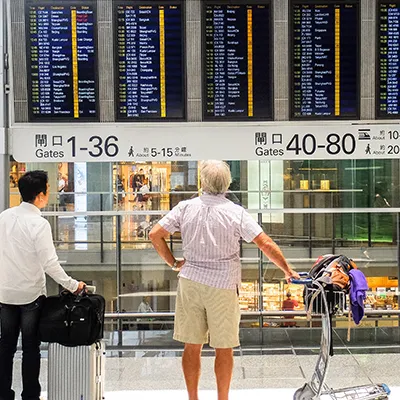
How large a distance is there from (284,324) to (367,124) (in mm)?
2016

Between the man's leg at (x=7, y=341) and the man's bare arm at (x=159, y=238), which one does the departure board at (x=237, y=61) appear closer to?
the man's bare arm at (x=159, y=238)

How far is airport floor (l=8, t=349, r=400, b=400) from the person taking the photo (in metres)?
4.64

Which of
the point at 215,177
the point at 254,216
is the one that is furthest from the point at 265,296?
the point at 215,177

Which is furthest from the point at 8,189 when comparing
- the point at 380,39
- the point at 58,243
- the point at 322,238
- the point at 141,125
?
the point at 380,39

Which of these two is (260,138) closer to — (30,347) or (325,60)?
(325,60)

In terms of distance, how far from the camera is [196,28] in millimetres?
5598

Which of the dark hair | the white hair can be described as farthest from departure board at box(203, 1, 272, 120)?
the dark hair

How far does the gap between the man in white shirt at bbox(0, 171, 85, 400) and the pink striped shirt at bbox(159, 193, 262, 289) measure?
0.69m

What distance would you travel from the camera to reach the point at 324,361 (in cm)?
396

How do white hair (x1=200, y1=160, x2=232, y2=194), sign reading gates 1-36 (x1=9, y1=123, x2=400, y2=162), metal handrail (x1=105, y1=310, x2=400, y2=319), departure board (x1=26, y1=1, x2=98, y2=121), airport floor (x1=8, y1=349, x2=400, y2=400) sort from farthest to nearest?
metal handrail (x1=105, y1=310, x2=400, y2=319), sign reading gates 1-36 (x1=9, y1=123, x2=400, y2=162), departure board (x1=26, y1=1, x2=98, y2=121), airport floor (x1=8, y1=349, x2=400, y2=400), white hair (x1=200, y1=160, x2=232, y2=194)

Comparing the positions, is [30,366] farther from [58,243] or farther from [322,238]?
[322,238]

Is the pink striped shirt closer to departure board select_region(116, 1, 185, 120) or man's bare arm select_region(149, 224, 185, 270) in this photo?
man's bare arm select_region(149, 224, 185, 270)

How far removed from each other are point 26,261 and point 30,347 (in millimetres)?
519

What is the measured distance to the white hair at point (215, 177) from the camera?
390cm
